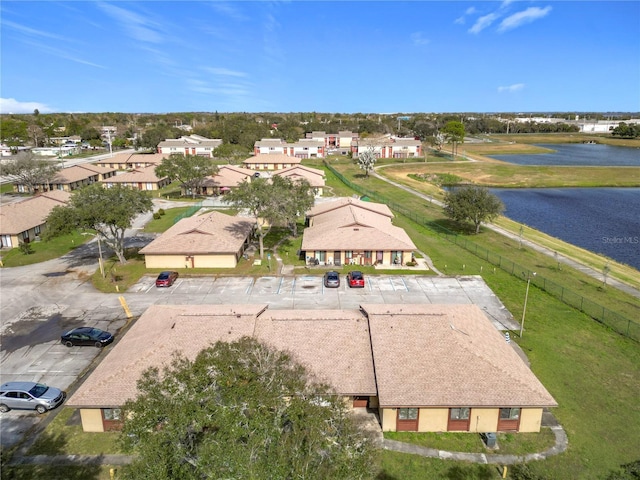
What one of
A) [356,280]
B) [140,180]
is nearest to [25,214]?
[140,180]

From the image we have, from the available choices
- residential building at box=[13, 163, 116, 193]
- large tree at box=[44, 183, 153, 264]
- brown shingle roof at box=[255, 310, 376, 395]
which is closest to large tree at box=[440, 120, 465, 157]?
residential building at box=[13, 163, 116, 193]

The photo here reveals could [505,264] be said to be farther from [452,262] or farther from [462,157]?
[462,157]

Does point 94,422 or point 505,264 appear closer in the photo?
point 94,422

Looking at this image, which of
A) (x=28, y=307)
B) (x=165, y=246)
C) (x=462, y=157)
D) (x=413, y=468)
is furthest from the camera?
(x=462, y=157)

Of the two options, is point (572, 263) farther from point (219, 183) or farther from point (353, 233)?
point (219, 183)

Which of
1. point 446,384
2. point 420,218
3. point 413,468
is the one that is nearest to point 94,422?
point 413,468
